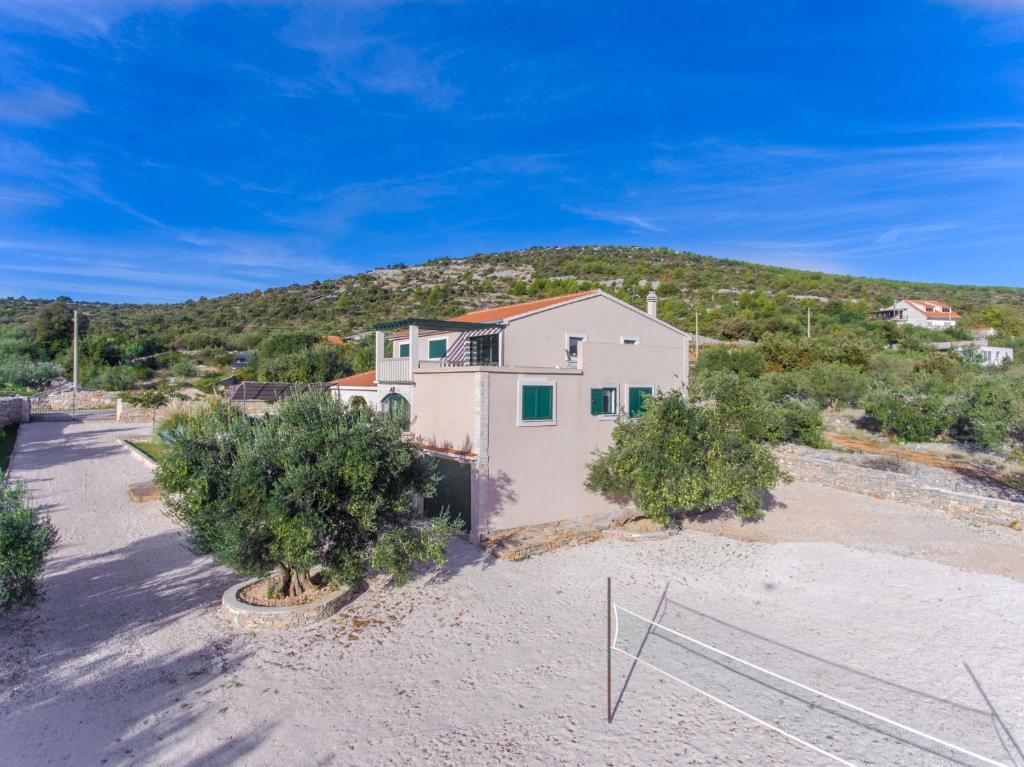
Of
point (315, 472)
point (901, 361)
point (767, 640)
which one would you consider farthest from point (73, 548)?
point (901, 361)

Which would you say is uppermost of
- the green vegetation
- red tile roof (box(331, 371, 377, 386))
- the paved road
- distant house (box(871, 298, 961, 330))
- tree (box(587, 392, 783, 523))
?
distant house (box(871, 298, 961, 330))

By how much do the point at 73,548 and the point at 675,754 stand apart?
13.7 metres

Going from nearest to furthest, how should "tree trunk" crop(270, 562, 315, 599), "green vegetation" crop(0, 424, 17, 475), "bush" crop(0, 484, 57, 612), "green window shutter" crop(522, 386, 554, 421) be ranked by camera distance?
"bush" crop(0, 484, 57, 612), "tree trunk" crop(270, 562, 315, 599), "green window shutter" crop(522, 386, 554, 421), "green vegetation" crop(0, 424, 17, 475)

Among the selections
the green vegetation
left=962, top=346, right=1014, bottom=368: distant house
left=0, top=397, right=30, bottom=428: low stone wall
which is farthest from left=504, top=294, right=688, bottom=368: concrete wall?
left=962, top=346, right=1014, bottom=368: distant house

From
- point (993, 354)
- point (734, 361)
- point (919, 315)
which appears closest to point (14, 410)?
point (734, 361)

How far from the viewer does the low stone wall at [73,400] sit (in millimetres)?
39469

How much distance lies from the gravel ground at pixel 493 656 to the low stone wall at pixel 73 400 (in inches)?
1318

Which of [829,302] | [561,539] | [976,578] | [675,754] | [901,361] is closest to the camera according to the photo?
[675,754]

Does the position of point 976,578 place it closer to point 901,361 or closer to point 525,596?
point 525,596

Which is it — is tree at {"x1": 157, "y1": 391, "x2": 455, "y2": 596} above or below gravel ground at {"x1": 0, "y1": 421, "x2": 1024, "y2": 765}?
above

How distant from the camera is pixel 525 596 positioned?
10.9 meters

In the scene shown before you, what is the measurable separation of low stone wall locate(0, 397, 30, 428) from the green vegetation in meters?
0.41

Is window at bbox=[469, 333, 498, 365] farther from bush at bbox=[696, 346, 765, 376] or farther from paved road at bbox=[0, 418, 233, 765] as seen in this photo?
bush at bbox=[696, 346, 765, 376]

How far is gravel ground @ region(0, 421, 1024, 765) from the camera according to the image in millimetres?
6504
